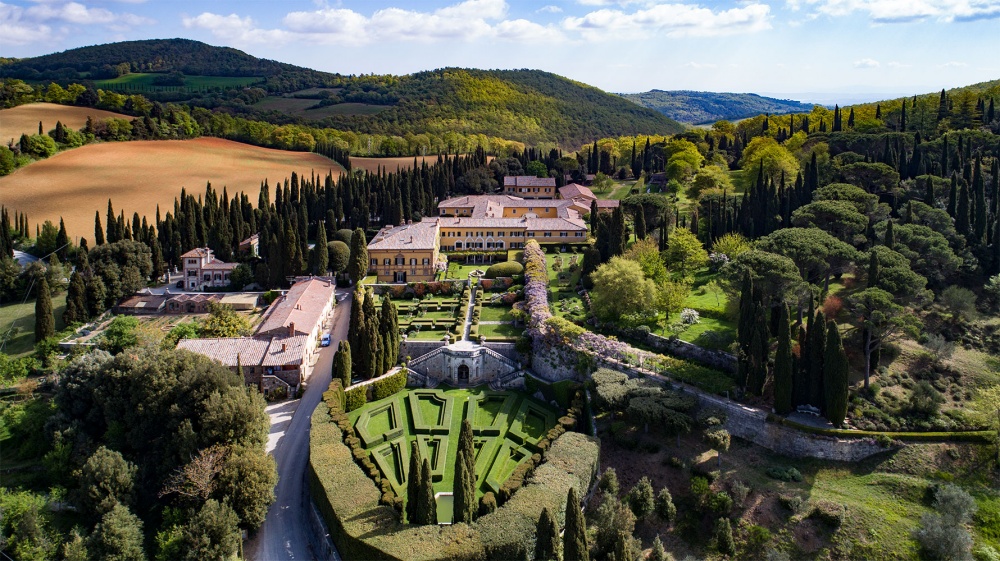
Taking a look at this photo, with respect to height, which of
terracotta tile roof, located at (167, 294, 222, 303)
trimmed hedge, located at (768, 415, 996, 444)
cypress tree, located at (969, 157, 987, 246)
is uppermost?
cypress tree, located at (969, 157, 987, 246)

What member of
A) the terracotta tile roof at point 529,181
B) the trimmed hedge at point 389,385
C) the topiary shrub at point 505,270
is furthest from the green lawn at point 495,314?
the terracotta tile roof at point 529,181

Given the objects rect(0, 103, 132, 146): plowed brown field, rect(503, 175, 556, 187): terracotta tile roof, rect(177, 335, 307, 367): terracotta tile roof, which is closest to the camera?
rect(177, 335, 307, 367): terracotta tile roof

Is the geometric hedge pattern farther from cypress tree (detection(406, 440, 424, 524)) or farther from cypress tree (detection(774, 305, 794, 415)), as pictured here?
cypress tree (detection(774, 305, 794, 415))

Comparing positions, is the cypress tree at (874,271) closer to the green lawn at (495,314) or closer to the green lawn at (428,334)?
the green lawn at (495,314)

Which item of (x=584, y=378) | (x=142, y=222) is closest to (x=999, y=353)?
(x=584, y=378)

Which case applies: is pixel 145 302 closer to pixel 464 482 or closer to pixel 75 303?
pixel 75 303

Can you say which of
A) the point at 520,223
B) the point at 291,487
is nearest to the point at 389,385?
the point at 291,487

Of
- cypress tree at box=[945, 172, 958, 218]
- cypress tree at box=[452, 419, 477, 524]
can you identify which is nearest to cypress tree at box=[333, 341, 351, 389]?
cypress tree at box=[452, 419, 477, 524]

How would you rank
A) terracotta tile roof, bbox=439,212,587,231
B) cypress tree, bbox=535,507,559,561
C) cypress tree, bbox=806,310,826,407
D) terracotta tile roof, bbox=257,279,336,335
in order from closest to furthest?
cypress tree, bbox=535,507,559,561 < cypress tree, bbox=806,310,826,407 < terracotta tile roof, bbox=257,279,336,335 < terracotta tile roof, bbox=439,212,587,231
